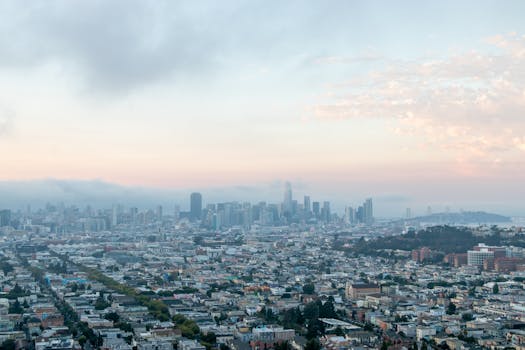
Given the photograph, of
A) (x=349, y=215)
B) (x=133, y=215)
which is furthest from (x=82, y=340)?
(x=349, y=215)

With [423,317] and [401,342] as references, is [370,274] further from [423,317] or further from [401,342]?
[401,342]

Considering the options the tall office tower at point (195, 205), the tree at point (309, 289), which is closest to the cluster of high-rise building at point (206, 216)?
the tall office tower at point (195, 205)

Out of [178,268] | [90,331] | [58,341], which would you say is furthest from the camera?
[178,268]

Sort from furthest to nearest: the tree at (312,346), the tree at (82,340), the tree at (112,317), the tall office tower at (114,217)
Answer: the tall office tower at (114,217)
the tree at (112,317)
the tree at (82,340)
the tree at (312,346)

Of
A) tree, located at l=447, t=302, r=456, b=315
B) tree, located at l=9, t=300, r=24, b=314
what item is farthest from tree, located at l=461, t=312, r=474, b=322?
tree, located at l=9, t=300, r=24, b=314

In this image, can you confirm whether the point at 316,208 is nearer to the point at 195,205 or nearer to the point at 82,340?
the point at 195,205

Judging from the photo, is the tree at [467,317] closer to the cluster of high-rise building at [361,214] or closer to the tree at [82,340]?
the tree at [82,340]

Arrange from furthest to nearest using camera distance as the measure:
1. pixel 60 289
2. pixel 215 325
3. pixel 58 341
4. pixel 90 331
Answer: pixel 60 289 < pixel 215 325 < pixel 90 331 < pixel 58 341

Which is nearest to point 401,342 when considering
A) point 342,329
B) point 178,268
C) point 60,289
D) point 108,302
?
point 342,329
